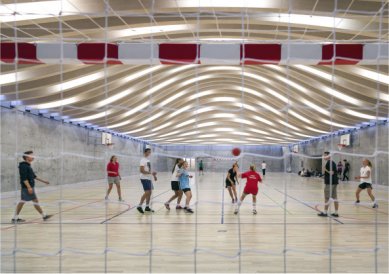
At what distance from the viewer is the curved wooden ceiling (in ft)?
34.5

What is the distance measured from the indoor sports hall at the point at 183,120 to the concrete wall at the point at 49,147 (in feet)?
0.31

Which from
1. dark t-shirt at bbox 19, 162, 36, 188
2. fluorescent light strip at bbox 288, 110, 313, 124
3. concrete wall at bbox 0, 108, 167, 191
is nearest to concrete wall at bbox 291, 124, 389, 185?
fluorescent light strip at bbox 288, 110, 313, 124

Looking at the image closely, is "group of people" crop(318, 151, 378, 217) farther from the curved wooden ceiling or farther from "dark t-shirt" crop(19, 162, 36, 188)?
"dark t-shirt" crop(19, 162, 36, 188)

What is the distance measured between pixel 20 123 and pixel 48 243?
41.0 feet

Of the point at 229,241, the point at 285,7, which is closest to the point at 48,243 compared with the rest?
the point at 229,241

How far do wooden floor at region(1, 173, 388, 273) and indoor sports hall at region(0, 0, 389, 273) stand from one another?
0.05 m

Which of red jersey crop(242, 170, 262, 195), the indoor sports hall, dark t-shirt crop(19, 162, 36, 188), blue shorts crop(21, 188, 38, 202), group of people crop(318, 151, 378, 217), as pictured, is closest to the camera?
the indoor sports hall

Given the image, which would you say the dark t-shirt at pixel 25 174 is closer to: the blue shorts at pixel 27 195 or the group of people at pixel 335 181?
the blue shorts at pixel 27 195

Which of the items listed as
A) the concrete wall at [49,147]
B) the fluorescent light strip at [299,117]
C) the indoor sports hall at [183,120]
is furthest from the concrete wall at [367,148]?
the concrete wall at [49,147]

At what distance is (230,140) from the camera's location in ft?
124

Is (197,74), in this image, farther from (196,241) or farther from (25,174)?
(25,174)

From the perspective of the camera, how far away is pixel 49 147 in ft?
68.9

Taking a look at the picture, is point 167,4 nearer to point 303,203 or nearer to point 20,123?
point 303,203

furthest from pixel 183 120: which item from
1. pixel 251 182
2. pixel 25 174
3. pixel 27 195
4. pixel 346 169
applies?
pixel 27 195
